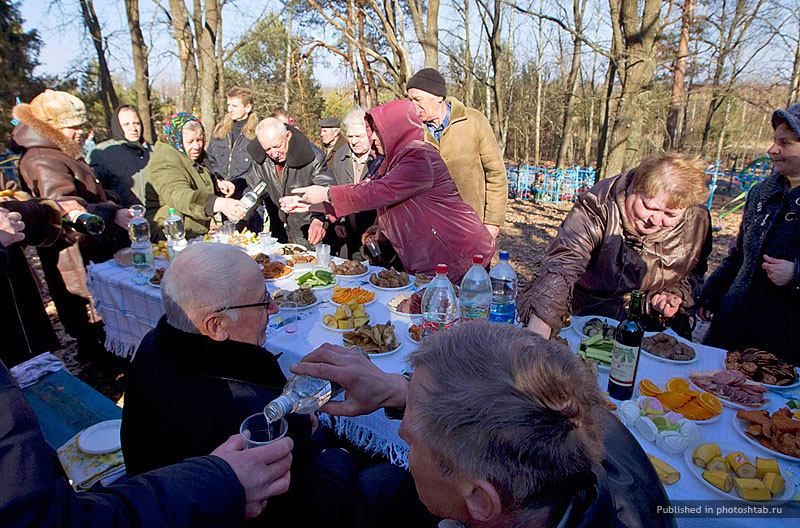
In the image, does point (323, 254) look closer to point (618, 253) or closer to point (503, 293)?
point (503, 293)

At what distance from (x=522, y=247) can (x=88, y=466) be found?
806 centimetres

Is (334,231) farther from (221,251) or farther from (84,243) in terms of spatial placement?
(221,251)

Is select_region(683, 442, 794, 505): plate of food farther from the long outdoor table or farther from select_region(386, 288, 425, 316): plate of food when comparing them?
select_region(386, 288, 425, 316): plate of food

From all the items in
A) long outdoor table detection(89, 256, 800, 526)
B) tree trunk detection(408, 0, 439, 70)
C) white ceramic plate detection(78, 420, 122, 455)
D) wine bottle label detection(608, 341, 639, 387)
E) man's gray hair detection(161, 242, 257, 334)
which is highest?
tree trunk detection(408, 0, 439, 70)

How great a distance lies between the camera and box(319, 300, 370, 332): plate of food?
96.5 inches

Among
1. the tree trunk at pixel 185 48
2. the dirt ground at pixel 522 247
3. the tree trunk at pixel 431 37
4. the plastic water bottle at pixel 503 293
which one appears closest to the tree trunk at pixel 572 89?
the dirt ground at pixel 522 247

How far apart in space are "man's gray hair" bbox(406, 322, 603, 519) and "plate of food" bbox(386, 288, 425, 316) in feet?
5.56

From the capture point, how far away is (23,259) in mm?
3467

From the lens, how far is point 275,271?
340cm

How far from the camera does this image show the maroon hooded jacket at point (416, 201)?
3.09 m

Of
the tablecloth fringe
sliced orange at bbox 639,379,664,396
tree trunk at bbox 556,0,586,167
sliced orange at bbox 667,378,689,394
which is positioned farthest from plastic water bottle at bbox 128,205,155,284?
tree trunk at bbox 556,0,586,167

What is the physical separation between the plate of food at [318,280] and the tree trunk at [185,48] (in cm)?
930

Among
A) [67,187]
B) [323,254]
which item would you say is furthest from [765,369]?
[67,187]

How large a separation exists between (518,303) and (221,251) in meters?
1.54
